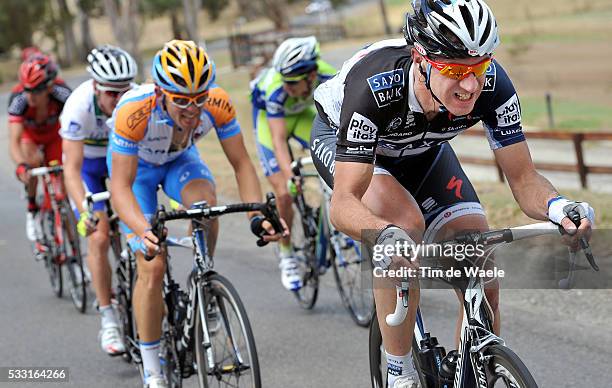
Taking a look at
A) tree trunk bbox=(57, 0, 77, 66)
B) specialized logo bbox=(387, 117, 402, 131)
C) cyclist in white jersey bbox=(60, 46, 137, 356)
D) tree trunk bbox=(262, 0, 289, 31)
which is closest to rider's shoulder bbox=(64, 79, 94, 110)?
cyclist in white jersey bbox=(60, 46, 137, 356)

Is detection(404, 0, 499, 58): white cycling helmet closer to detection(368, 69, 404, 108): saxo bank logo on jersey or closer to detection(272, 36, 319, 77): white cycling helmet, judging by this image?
detection(368, 69, 404, 108): saxo bank logo on jersey

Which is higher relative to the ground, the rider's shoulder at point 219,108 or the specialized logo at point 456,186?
the rider's shoulder at point 219,108

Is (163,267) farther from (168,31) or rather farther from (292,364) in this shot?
(168,31)

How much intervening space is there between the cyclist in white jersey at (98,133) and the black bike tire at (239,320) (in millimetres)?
1547

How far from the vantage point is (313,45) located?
7859 mm

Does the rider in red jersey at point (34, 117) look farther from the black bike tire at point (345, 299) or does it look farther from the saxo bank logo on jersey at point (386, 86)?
the saxo bank logo on jersey at point (386, 86)

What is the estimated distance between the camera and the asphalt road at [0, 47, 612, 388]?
628 centimetres

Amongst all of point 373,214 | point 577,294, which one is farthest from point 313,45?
point 373,214

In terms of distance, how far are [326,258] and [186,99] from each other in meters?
2.99

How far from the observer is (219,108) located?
5.89 m

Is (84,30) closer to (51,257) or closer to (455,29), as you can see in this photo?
(51,257)

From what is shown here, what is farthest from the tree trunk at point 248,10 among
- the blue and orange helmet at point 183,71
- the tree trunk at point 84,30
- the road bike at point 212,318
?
the road bike at point 212,318

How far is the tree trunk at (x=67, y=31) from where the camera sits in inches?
2361

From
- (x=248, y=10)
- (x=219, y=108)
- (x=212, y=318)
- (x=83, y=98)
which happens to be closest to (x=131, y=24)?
(x=83, y=98)
